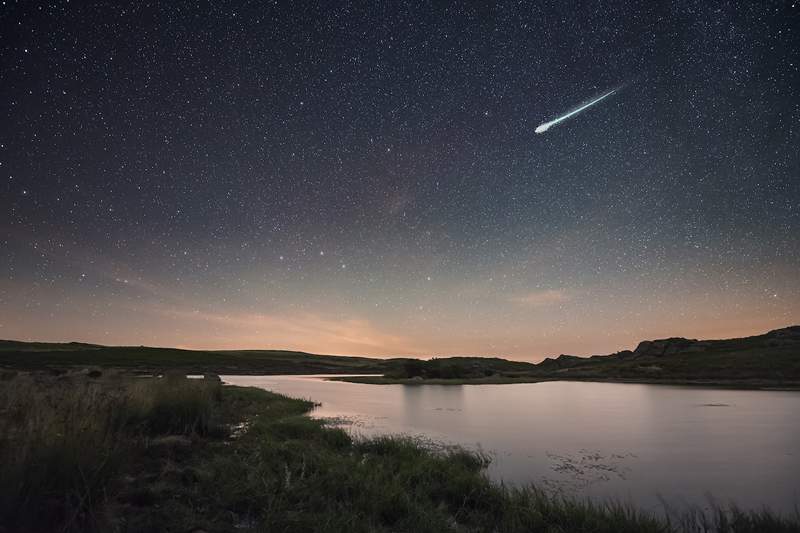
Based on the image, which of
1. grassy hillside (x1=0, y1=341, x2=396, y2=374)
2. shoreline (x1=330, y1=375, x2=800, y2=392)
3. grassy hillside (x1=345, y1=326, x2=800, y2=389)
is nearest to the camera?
shoreline (x1=330, y1=375, x2=800, y2=392)

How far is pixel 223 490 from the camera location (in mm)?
7699

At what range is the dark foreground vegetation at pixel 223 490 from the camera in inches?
224

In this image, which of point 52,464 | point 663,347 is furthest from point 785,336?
point 52,464

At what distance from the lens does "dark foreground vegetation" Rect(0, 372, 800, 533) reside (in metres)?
5.69

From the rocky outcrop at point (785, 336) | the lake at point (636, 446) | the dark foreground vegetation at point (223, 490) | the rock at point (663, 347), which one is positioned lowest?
the lake at point (636, 446)

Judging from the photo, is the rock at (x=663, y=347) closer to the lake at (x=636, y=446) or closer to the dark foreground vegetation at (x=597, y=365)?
the dark foreground vegetation at (x=597, y=365)

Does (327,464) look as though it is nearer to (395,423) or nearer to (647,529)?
(647,529)

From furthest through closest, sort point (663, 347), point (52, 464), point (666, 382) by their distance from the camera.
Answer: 1. point (663, 347)
2. point (666, 382)
3. point (52, 464)

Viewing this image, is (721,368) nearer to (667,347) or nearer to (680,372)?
(680,372)

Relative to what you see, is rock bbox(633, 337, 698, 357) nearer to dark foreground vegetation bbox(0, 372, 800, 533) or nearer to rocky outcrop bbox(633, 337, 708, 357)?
rocky outcrop bbox(633, 337, 708, 357)

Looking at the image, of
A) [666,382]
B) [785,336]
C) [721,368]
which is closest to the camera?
[666,382]

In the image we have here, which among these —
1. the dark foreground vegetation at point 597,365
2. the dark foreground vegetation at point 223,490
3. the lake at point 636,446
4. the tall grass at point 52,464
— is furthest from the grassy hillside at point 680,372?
the tall grass at point 52,464

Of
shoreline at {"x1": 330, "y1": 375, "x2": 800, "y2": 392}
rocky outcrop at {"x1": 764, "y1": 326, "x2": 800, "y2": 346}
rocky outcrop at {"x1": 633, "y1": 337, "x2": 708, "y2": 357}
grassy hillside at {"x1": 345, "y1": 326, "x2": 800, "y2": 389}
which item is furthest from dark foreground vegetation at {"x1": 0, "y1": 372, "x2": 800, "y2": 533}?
rocky outcrop at {"x1": 633, "y1": 337, "x2": 708, "y2": 357}

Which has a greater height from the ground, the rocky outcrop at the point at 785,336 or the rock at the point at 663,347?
the rocky outcrop at the point at 785,336
